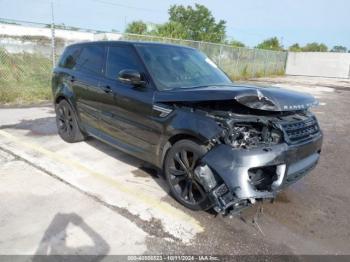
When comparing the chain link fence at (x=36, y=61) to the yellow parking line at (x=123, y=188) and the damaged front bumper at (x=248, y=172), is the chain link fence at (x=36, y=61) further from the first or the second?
the damaged front bumper at (x=248, y=172)

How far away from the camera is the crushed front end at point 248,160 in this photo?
2.89 m

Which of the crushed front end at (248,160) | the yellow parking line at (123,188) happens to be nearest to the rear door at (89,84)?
the yellow parking line at (123,188)

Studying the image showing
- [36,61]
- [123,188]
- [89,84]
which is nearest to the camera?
[123,188]

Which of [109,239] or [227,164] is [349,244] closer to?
[227,164]

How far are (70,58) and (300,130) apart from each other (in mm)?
4096

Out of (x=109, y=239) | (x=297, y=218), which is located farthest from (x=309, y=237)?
(x=109, y=239)

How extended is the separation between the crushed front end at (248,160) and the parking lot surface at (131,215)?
409 millimetres

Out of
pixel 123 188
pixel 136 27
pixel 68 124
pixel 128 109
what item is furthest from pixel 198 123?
pixel 136 27

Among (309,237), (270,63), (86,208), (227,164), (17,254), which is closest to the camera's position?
(17,254)

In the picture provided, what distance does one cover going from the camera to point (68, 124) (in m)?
5.72

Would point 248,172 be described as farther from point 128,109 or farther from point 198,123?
point 128,109

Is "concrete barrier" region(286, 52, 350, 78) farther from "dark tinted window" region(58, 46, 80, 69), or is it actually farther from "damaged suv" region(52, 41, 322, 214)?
"damaged suv" region(52, 41, 322, 214)

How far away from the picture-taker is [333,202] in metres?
3.92

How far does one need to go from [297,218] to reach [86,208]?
93.0 inches
